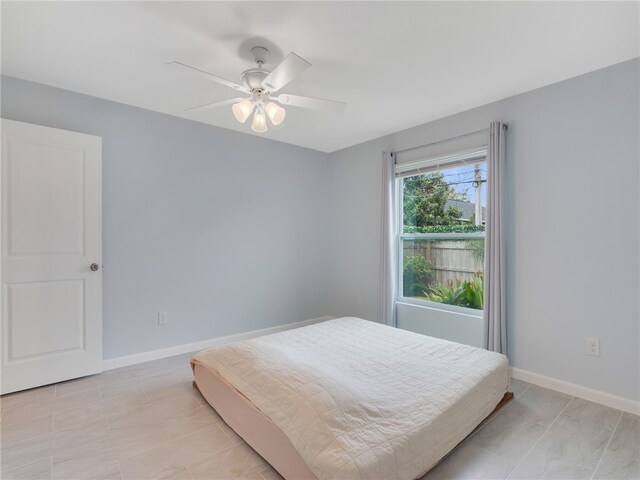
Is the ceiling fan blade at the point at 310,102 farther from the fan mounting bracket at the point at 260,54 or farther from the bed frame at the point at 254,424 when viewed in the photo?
the bed frame at the point at 254,424

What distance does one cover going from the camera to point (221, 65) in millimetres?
2203

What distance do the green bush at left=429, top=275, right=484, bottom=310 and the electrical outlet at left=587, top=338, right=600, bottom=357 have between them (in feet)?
2.69

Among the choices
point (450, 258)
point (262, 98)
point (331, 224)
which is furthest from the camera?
point (331, 224)

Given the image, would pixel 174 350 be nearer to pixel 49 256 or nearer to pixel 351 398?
pixel 49 256

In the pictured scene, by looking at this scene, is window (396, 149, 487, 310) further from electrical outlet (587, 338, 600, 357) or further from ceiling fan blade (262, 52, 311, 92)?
ceiling fan blade (262, 52, 311, 92)

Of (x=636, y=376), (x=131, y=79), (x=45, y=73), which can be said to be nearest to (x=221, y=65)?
(x=131, y=79)

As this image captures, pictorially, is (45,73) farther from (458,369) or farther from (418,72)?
(458,369)

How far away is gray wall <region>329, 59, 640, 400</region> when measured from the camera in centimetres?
216

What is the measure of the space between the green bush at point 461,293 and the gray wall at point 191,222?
163 cm

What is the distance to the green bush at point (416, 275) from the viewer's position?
346 cm

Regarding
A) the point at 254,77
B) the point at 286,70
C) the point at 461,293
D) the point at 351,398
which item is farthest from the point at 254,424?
the point at 461,293

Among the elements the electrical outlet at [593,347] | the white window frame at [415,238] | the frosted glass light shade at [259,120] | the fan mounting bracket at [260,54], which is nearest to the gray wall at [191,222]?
the white window frame at [415,238]

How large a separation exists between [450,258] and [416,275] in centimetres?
46

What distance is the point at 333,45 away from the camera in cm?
199
